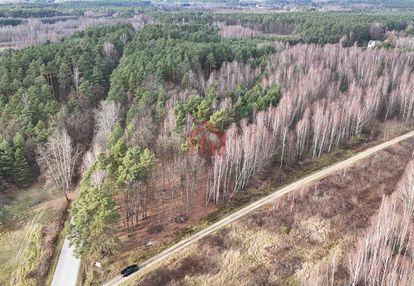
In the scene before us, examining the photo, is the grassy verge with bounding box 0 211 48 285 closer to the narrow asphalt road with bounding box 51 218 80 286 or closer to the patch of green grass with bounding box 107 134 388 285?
the narrow asphalt road with bounding box 51 218 80 286

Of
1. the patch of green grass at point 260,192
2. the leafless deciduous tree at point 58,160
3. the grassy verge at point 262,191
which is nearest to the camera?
the patch of green grass at point 260,192

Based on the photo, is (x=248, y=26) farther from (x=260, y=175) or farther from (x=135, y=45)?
(x=260, y=175)

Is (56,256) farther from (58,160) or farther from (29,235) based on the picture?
(58,160)

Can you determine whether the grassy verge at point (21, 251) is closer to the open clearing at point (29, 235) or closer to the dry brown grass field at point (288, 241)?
the open clearing at point (29, 235)

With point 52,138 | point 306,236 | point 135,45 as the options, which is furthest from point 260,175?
point 135,45

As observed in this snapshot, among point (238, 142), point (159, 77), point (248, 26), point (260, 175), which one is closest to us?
point (238, 142)

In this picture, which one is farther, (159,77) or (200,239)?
(159,77)

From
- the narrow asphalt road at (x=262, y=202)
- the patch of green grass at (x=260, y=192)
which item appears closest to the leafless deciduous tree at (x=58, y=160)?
the patch of green grass at (x=260, y=192)
